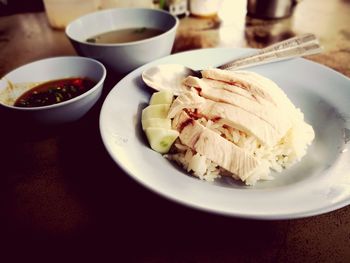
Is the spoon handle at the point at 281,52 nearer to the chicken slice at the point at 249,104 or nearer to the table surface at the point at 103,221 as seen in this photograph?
the chicken slice at the point at 249,104

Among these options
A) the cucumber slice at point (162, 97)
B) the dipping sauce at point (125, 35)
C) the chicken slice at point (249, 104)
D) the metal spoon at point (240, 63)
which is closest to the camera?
the chicken slice at point (249, 104)

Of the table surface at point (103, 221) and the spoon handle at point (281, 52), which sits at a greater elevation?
the spoon handle at point (281, 52)

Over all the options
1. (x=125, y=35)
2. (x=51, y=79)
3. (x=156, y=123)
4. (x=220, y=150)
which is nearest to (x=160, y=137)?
(x=156, y=123)

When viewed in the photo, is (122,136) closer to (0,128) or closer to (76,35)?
(0,128)

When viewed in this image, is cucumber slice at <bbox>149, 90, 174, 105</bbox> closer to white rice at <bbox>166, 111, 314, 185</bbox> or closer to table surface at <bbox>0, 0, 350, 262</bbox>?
white rice at <bbox>166, 111, 314, 185</bbox>

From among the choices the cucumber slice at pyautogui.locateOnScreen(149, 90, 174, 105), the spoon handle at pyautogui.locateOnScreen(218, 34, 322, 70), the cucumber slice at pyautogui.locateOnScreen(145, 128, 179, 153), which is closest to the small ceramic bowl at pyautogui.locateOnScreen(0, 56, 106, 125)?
the cucumber slice at pyautogui.locateOnScreen(149, 90, 174, 105)

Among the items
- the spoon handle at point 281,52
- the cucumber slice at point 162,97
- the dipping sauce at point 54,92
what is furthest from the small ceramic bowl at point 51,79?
the spoon handle at point 281,52
